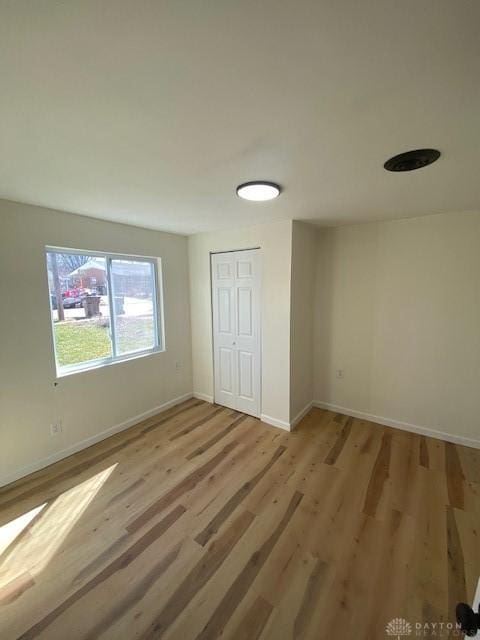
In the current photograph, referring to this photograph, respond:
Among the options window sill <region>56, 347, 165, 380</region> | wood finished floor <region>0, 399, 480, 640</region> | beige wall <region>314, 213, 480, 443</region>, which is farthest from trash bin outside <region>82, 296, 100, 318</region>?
beige wall <region>314, 213, 480, 443</region>

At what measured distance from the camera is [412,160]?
4.73ft

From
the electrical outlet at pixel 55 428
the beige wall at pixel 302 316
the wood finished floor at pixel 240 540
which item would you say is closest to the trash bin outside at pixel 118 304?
the electrical outlet at pixel 55 428

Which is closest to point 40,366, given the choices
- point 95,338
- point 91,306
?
point 95,338

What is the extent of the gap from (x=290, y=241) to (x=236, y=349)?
1.49 metres

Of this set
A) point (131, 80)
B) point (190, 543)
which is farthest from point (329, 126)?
point (190, 543)

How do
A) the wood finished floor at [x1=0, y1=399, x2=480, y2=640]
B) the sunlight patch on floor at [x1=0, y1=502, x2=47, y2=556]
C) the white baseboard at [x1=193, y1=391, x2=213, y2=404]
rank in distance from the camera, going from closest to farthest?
the wood finished floor at [x1=0, y1=399, x2=480, y2=640] → the sunlight patch on floor at [x1=0, y1=502, x2=47, y2=556] → the white baseboard at [x1=193, y1=391, x2=213, y2=404]

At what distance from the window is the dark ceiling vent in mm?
2698

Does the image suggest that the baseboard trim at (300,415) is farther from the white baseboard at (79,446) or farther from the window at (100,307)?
the window at (100,307)

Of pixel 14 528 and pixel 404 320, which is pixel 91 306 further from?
pixel 404 320

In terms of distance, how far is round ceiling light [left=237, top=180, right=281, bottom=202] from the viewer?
1727 millimetres

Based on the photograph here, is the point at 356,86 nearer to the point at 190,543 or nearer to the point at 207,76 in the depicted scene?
the point at 207,76

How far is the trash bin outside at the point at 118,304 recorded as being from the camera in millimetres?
2941

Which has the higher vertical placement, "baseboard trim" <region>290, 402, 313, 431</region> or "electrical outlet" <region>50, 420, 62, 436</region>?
"electrical outlet" <region>50, 420, 62, 436</region>

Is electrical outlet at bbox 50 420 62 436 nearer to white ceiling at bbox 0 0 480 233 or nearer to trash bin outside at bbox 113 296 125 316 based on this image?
trash bin outside at bbox 113 296 125 316
